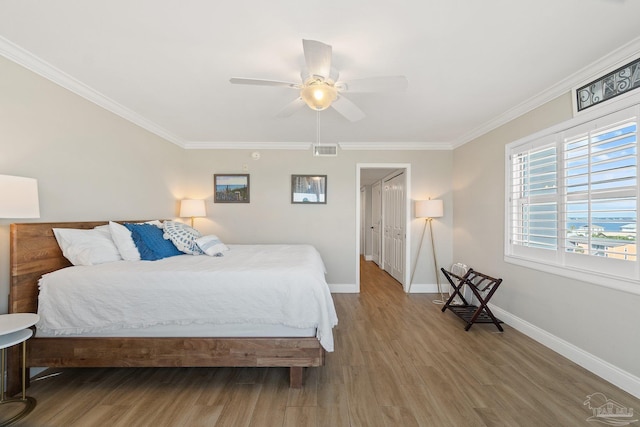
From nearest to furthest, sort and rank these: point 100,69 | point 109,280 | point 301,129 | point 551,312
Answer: point 109,280, point 100,69, point 551,312, point 301,129

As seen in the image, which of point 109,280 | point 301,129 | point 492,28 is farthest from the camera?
point 301,129

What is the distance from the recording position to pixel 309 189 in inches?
165

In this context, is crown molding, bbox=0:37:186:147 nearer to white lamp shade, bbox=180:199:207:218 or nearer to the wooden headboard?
white lamp shade, bbox=180:199:207:218

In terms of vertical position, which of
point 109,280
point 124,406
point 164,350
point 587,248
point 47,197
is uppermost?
point 47,197

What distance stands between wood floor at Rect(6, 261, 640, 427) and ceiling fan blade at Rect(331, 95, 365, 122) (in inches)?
86.8

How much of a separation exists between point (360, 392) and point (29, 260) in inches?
103

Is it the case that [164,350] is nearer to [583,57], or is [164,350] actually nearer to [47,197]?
[47,197]

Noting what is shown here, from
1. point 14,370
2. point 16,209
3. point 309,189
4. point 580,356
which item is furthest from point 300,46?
point 580,356

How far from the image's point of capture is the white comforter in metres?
1.82

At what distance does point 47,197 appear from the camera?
6.94 ft

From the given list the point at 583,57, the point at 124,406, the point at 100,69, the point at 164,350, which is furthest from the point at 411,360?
the point at 100,69

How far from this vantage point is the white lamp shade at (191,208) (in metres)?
3.83

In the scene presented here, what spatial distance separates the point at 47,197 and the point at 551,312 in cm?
463

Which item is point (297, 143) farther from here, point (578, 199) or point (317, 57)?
point (578, 199)
